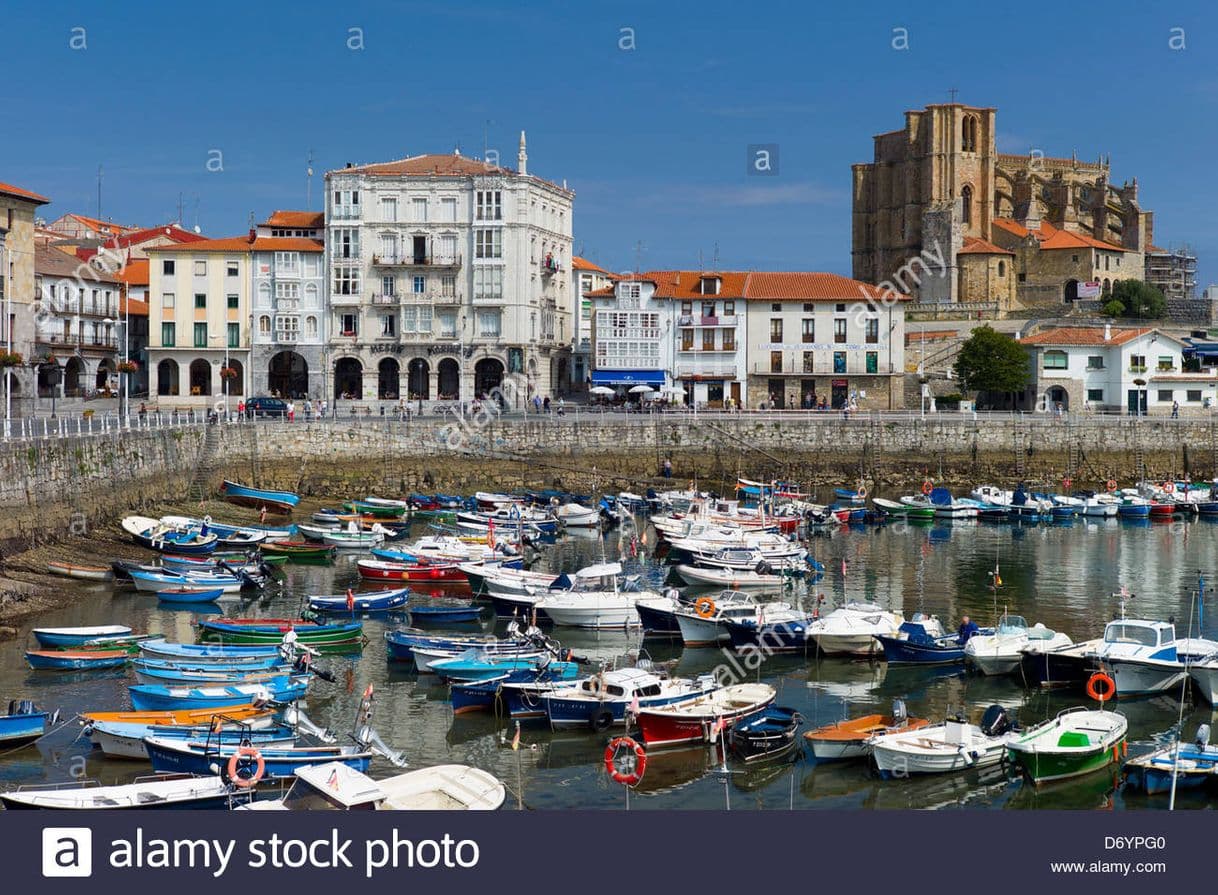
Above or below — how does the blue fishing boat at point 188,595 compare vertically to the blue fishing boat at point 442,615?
above

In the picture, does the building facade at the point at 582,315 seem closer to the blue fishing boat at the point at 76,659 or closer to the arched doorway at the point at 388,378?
the arched doorway at the point at 388,378

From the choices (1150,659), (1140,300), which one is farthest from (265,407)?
(1140,300)

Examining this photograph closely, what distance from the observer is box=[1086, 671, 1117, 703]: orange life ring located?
100 feet

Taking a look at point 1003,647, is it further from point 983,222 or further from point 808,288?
point 983,222

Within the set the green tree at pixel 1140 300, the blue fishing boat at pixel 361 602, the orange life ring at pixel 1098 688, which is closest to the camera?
the orange life ring at pixel 1098 688

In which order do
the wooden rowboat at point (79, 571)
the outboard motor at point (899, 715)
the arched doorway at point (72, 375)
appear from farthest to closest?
1. the arched doorway at point (72, 375)
2. the wooden rowboat at point (79, 571)
3. the outboard motor at point (899, 715)

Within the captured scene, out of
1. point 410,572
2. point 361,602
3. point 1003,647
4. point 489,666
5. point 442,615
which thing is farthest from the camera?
point 410,572

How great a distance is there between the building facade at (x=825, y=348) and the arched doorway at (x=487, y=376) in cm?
1662

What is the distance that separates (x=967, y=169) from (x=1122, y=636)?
10965 cm

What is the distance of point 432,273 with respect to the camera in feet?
308

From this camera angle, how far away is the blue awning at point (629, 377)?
94.1 m

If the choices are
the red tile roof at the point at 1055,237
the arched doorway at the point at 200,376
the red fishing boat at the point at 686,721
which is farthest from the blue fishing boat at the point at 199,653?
the red tile roof at the point at 1055,237

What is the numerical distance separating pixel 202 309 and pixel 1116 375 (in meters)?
60.3

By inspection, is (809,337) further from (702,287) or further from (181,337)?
(181,337)
